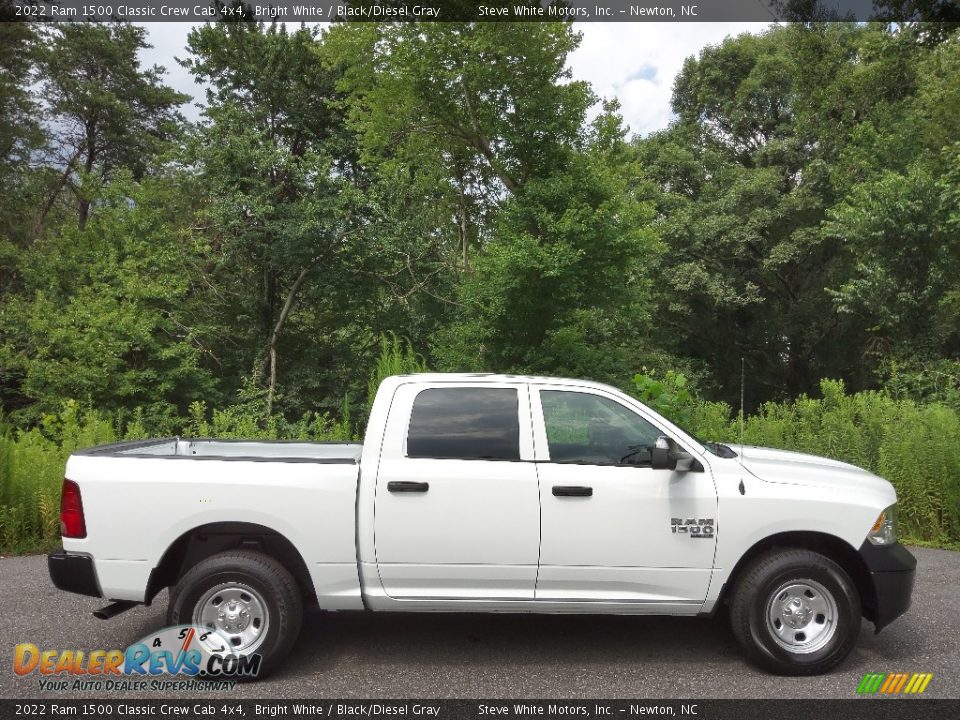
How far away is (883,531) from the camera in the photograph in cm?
463

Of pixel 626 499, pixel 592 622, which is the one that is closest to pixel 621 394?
pixel 626 499

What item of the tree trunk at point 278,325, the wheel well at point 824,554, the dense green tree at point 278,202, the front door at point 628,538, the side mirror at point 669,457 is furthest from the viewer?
the tree trunk at point 278,325

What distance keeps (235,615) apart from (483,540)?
1650mm

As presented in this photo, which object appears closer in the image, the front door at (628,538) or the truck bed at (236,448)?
the front door at (628,538)

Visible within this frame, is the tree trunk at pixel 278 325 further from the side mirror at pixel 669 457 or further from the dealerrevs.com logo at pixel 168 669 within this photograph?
the side mirror at pixel 669 457

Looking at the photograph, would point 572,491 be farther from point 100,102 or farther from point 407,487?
point 100,102

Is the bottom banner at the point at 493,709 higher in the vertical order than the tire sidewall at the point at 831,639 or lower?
lower

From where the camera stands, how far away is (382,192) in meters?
22.9

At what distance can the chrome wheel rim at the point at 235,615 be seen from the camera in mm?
4488

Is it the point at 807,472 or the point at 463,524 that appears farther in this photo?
the point at 807,472

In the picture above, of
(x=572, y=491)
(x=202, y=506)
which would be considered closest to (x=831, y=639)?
(x=572, y=491)

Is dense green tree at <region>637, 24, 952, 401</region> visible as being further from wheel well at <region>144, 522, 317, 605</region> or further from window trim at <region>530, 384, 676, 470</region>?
wheel well at <region>144, 522, 317, 605</region>

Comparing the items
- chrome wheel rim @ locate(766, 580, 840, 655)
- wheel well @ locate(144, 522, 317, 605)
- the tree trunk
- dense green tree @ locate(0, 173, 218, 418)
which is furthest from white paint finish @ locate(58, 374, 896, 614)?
the tree trunk

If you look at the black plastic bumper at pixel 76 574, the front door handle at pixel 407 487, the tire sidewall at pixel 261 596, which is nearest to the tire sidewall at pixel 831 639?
the front door handle at pixel 407 487
